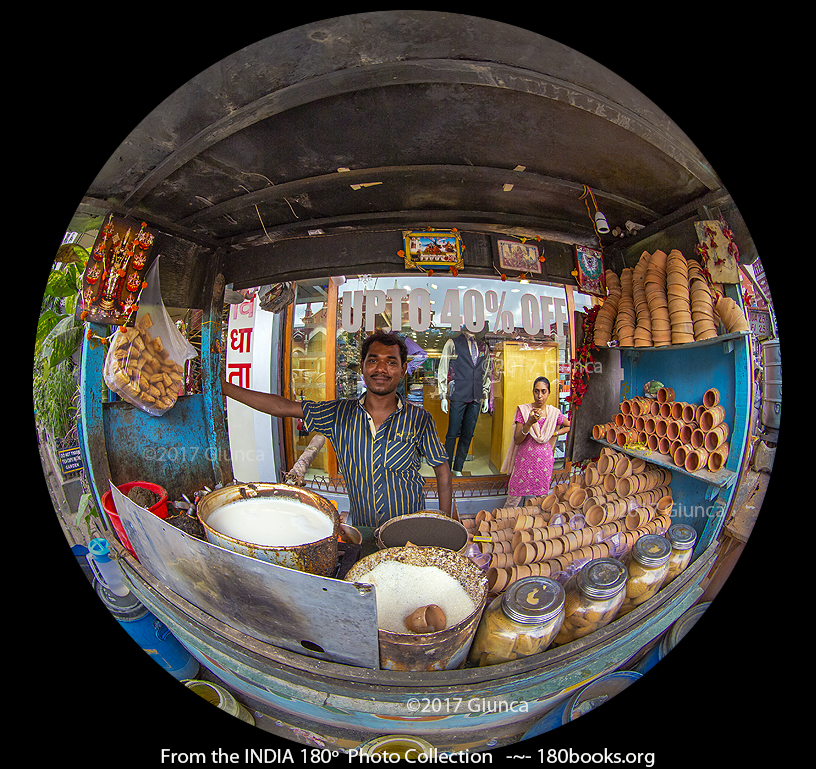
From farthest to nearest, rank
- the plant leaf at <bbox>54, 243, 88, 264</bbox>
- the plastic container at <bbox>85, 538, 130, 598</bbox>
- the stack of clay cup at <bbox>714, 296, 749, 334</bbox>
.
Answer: the plastic container at <bbox>85, 538, 130, 598</bbox> < the plant leaf at <bbox>54, 243, 88, 264</bbox> < the stack of clay cup at <bbox>714, 296, 749, 334</bbox>

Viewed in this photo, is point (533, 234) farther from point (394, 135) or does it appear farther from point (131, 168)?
point (131, 168)

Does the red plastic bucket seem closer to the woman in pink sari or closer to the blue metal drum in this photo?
the blue metal drum

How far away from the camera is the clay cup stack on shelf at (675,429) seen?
148cm

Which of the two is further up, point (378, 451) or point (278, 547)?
point (378, 451)

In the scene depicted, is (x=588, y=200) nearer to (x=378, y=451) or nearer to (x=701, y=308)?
(x=701, y=308)

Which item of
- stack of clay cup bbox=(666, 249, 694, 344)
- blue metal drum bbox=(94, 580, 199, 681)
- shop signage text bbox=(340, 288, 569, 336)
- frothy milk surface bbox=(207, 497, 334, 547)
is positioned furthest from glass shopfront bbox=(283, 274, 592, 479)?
blue metal drum bbox=(94, 580, 199, 681)

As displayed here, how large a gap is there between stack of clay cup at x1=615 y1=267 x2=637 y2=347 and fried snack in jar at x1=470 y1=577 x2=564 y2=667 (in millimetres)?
794

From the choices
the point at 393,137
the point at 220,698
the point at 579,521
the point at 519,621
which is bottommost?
the point at 220,698

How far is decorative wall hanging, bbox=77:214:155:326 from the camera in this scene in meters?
1.44

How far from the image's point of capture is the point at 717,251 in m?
1.52

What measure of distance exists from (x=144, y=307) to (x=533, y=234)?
1.20m

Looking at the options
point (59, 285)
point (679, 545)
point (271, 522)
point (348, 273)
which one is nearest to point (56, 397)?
point (59, 285)

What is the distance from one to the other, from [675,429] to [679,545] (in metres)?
0.41

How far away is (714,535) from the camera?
165 centimetres
